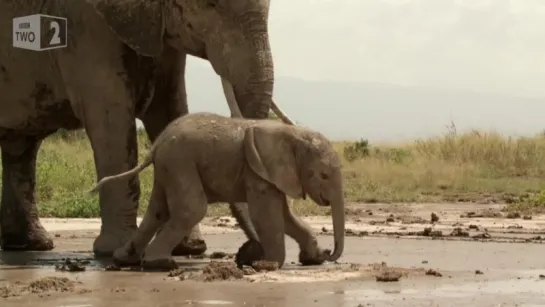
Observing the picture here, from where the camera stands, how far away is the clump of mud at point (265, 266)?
409 inches

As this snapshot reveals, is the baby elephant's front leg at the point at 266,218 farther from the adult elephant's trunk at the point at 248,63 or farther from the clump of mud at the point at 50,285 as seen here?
the clump of mud at the point at 50,285

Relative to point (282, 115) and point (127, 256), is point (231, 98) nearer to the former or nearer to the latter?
point (282, 115)

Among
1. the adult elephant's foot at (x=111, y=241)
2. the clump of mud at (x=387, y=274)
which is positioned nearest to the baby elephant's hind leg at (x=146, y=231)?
the adult elephant's foot at (x=111, y=241)

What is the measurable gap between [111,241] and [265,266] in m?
2.01

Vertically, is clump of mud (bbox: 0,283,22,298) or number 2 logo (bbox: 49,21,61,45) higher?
number 2 logo (bbox: 49,21,61,45)

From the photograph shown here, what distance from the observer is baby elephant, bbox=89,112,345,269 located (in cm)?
1070

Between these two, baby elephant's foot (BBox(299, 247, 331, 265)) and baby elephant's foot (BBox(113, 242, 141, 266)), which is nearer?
baby elephant's foot (BBox(113, 242, 141, 266))

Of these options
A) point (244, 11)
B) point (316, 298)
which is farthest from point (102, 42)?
point (316, 298)

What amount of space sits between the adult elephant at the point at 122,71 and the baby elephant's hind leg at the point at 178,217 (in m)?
1.02

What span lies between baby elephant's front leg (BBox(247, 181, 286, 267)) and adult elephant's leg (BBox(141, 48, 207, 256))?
1.88m

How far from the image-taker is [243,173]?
10.8 metres

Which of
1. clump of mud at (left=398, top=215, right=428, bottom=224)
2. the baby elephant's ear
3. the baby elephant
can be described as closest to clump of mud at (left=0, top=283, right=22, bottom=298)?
the baby elephant

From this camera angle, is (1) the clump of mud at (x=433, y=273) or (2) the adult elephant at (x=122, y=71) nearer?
(1) the clump of mud at (x=433, y=273)

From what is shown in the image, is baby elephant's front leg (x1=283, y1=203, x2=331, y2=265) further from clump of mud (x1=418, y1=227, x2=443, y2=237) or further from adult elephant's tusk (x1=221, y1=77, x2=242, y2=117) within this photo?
clump of mud (x1=418, y1=227, x2=443, y2=237)
